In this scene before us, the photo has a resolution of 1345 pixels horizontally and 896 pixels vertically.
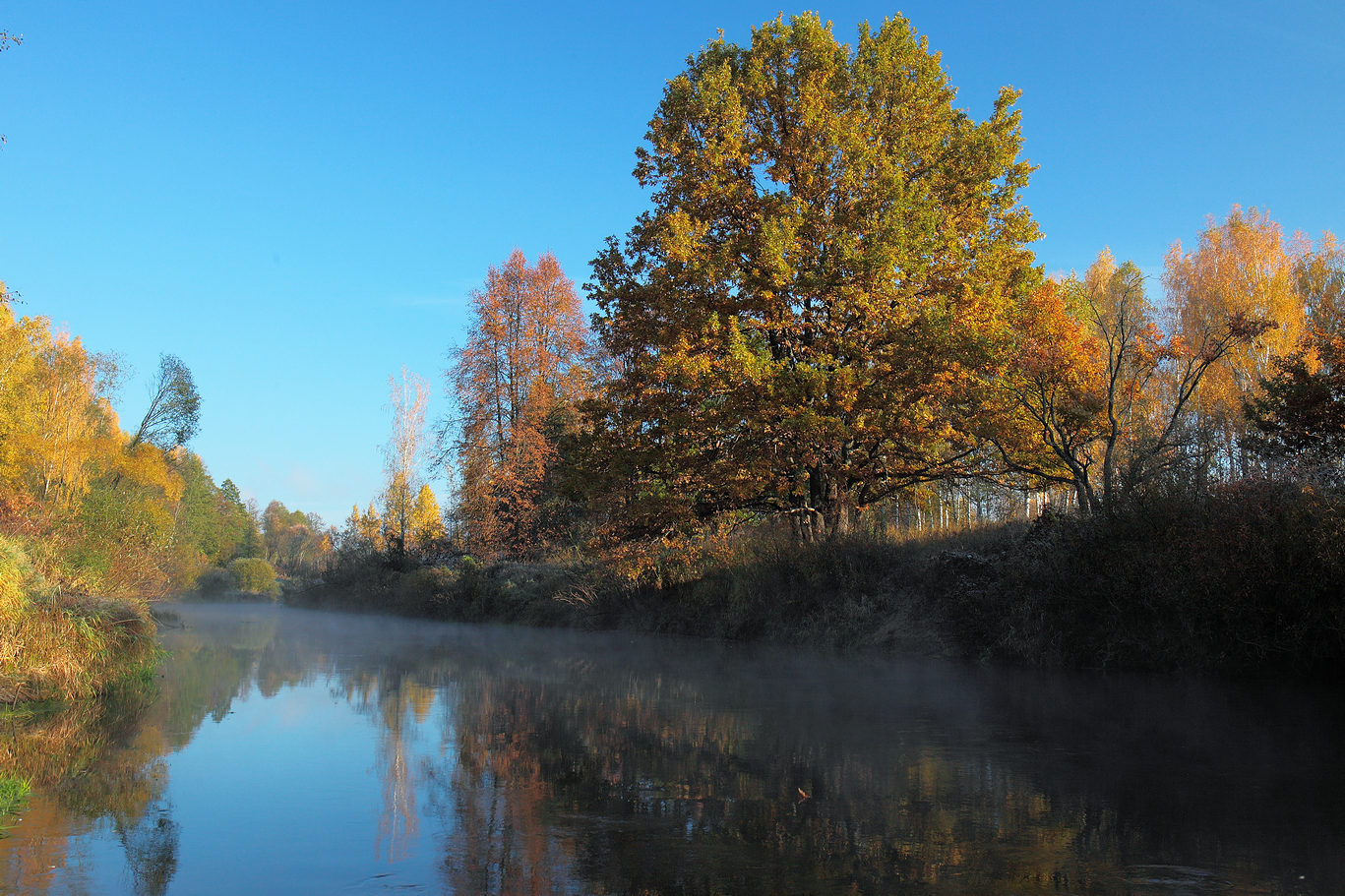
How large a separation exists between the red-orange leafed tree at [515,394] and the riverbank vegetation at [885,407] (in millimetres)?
11352

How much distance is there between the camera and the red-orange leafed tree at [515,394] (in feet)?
119

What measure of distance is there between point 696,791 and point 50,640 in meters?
8.93

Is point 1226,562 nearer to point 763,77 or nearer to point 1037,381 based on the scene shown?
point 1037,381

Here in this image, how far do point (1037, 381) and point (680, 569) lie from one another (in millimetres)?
10703

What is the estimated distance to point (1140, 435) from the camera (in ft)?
69.9

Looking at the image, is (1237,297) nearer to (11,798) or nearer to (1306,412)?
(1306,412)

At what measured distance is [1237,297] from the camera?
39.1 m

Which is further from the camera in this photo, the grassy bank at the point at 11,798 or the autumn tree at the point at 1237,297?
the autumn tree at the point at 1237,297

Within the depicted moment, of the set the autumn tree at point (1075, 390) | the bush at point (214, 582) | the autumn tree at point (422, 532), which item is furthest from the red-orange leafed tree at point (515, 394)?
the bush at point (214, 582)

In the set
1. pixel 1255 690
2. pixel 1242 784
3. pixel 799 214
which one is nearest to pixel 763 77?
pixel 799 214

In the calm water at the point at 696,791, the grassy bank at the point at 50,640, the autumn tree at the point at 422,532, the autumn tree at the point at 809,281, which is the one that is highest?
the autumn tree at the point at 809,281

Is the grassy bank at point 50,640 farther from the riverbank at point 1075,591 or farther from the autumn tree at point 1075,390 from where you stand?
the autumn tree at point 1075,390

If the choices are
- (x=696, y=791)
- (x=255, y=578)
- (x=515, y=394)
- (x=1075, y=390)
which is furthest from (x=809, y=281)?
(x=255, y=578)

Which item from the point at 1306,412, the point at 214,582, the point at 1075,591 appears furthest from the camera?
the point at 214,582
